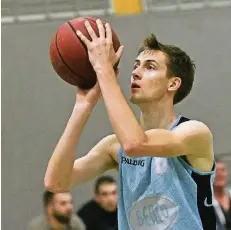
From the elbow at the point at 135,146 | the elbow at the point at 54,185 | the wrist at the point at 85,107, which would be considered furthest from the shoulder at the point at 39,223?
the elbow at the point at 135,146

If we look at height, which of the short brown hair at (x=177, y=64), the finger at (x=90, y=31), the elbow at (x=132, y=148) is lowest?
the elbow at (x=132, y=148)

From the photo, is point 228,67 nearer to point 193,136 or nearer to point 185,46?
point 185,46

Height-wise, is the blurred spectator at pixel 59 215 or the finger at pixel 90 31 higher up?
the finger at pixel 90 31

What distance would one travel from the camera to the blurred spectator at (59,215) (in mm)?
5004

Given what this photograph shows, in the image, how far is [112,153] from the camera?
9.78 feet

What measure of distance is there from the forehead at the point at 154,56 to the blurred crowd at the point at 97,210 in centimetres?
229

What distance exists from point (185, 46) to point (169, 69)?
3.58 m

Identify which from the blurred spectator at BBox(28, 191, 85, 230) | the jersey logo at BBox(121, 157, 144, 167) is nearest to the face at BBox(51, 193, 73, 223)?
the blurred spectator at BBox(28, 191, 85, 230)

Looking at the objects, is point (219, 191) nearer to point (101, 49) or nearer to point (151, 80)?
point (151, 80)

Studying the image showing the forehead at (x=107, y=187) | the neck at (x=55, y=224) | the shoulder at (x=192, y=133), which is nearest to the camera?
the shoulder at (x=192, y=133)

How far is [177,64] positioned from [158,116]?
22 cm

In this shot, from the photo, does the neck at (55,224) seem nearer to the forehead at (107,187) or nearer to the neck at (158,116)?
the forehead at (107,187)

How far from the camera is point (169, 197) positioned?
107 inches

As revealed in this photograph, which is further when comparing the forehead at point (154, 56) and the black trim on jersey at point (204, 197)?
the forehead at point (154, 56)
